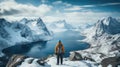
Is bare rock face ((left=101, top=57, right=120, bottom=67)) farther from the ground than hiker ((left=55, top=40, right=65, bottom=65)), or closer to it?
closer to it

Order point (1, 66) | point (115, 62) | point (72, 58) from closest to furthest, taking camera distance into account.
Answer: point (115, 62)
point (72, 58)
point (1, 66)

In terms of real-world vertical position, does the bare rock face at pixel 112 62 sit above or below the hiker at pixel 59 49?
below

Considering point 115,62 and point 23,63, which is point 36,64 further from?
point 115,62

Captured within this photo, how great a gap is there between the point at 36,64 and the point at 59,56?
4386mm

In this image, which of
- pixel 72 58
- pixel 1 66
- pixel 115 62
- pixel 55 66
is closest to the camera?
pixel 115 62

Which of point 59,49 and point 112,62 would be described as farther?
point 59,49

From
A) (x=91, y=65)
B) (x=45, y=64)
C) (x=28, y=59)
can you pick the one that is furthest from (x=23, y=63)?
(x=91, y=65)

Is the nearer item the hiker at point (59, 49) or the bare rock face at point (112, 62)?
the bare rock face at point (112, 62)

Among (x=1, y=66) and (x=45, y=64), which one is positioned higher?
(x=45, y=64)

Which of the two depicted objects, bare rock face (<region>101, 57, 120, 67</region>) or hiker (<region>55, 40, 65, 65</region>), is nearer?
bare rock face (<region>101, 57, 120, 67</region>)

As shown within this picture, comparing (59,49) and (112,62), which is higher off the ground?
(59,49)

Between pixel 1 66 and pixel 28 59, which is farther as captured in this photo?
pixel 1 66

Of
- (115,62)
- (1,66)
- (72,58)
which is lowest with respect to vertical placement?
(1,66)

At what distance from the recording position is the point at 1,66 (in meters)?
147
